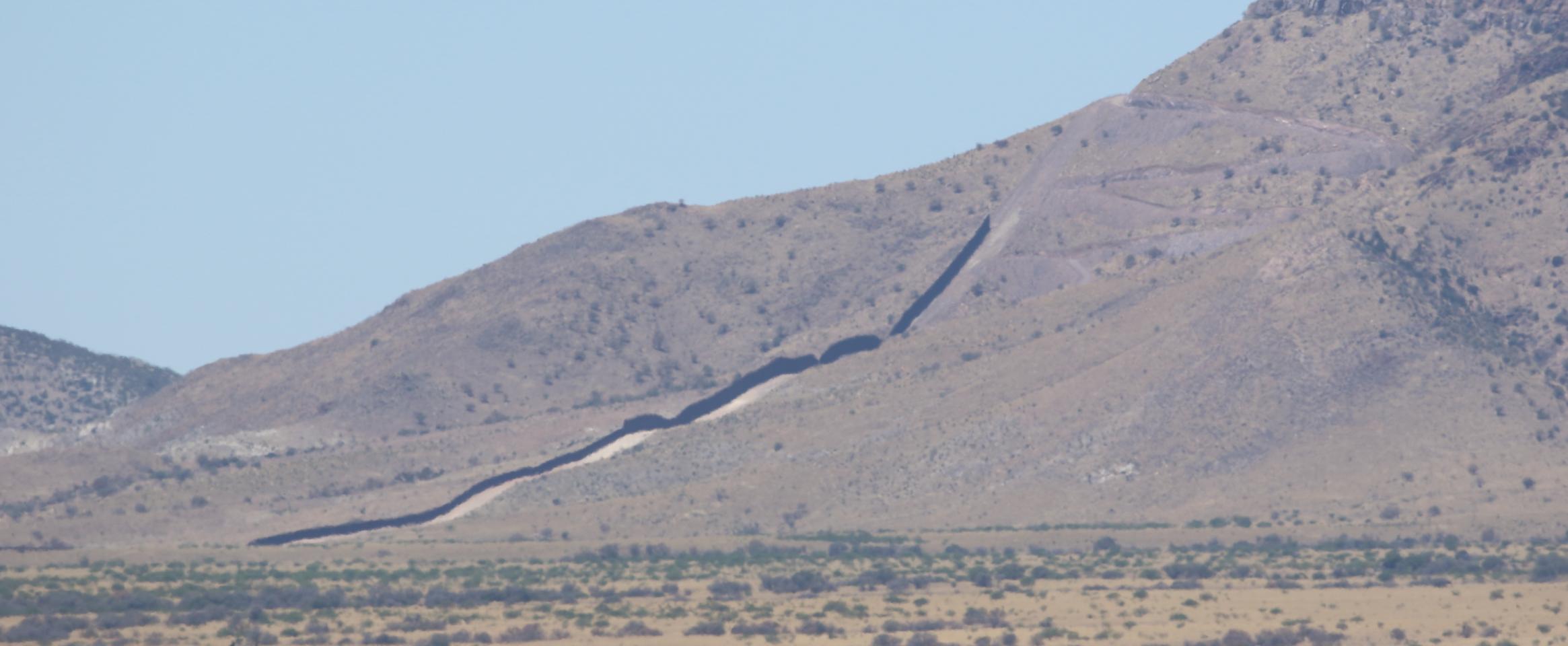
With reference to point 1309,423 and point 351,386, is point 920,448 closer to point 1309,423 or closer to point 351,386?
point 1309,423

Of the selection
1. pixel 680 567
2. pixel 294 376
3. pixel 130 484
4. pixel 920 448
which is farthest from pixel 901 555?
pixel 294 376

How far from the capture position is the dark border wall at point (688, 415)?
111m

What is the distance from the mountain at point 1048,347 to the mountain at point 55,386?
7.33 metres

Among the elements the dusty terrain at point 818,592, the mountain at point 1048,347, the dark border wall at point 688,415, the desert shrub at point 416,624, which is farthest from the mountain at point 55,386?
the desert shrub at point 416,624

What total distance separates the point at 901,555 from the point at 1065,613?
23.0 meters

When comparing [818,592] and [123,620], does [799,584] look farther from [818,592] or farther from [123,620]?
[123,620]

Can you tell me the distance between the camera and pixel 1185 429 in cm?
10919

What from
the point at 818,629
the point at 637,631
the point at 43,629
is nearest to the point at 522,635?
the point at 637,631

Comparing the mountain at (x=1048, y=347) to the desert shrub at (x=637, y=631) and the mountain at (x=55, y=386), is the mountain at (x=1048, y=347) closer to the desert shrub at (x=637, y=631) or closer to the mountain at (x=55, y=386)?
the mountain at (x=55, y=386)

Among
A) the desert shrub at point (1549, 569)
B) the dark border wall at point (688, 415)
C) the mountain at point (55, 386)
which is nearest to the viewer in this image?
the desert shrub at point (1549, 569)

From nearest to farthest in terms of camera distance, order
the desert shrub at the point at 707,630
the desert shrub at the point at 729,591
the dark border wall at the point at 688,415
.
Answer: the desert shrub at the point at 707,630 < the desert shrub at the point at 729,591 < the dark border wall at the point at 688,415

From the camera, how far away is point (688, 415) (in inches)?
4963

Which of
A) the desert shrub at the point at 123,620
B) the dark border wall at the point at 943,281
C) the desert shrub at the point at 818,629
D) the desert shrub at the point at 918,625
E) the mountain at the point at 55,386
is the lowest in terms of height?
the desert shrub at the point at 918,625

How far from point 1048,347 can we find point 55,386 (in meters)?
74.4
